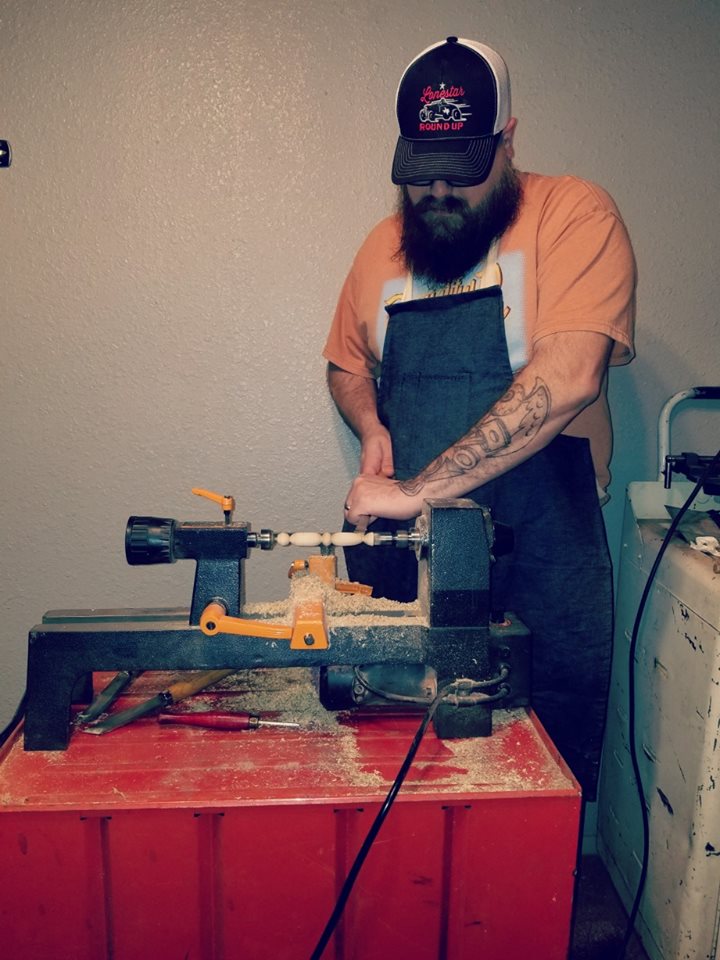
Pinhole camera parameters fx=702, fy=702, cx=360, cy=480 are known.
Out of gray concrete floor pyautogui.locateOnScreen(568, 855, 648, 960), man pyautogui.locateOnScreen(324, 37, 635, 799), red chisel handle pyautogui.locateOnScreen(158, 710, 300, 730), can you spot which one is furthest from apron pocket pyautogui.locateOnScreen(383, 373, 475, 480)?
gray concrete floor pyautogui.locateOnScreen(568, 855, 648, 960)

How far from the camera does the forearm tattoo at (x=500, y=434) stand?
112 centimetres

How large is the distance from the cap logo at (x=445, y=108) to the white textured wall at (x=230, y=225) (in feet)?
1.08

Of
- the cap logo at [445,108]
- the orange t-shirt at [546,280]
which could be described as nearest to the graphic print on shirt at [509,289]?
the orange t-shirt at [546,280]

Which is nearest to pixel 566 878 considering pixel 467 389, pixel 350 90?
pixel 467 389

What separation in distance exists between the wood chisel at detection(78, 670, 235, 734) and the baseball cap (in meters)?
0.90

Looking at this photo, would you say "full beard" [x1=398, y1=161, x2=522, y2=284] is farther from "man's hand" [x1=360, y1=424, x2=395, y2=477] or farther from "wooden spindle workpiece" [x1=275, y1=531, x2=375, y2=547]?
"wooden spindle workpiece" [x1=275, y1=531, x2=375, y2=547]

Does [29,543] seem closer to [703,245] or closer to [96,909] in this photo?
[96,909]

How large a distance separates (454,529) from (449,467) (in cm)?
28

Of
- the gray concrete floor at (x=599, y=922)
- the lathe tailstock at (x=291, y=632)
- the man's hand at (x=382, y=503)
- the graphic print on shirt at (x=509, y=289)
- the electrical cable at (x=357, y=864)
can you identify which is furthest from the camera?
the gray concrete floor at (x=599, y=922)

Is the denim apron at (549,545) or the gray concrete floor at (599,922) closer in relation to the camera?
the denim apron at (549,545)

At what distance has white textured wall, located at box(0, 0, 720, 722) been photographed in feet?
4.86

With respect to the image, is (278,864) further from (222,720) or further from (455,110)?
(455,110)

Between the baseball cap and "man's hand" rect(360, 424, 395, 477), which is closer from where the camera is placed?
the baseball cap

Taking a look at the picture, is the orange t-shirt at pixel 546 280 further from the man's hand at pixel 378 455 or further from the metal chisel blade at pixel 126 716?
the metal chisel blade at pixel 126 716
